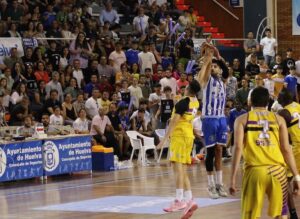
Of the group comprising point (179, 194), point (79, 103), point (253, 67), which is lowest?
point (179, 194)

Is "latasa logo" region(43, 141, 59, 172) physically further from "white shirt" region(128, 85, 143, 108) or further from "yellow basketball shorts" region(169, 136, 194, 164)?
"yellow basketball shorts" region(169, 136, 194, 164)

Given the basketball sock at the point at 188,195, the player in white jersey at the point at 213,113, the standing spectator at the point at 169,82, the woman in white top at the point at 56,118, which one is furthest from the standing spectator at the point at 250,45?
the basketball sock at the point at 188,195

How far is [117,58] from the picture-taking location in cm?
2673

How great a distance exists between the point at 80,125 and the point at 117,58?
5191mm

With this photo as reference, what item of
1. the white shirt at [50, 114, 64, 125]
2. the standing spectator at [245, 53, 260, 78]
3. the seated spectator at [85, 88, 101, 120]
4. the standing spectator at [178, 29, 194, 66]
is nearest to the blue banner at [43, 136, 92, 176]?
the white shirt at [50, 114, 64, 125]

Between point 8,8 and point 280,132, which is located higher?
point 8,8

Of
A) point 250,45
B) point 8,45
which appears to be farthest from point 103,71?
point 250,45

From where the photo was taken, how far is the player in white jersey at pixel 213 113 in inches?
591

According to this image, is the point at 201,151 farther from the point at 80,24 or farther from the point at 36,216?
the point at 36,216

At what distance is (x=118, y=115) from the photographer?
23.7m

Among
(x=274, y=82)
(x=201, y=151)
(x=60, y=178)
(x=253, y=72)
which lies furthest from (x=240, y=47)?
(x=60, y=178)

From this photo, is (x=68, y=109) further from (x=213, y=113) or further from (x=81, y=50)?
(x=213, y=113)

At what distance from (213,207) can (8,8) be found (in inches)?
534

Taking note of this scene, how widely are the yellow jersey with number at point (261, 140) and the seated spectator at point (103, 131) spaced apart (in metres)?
13.6
